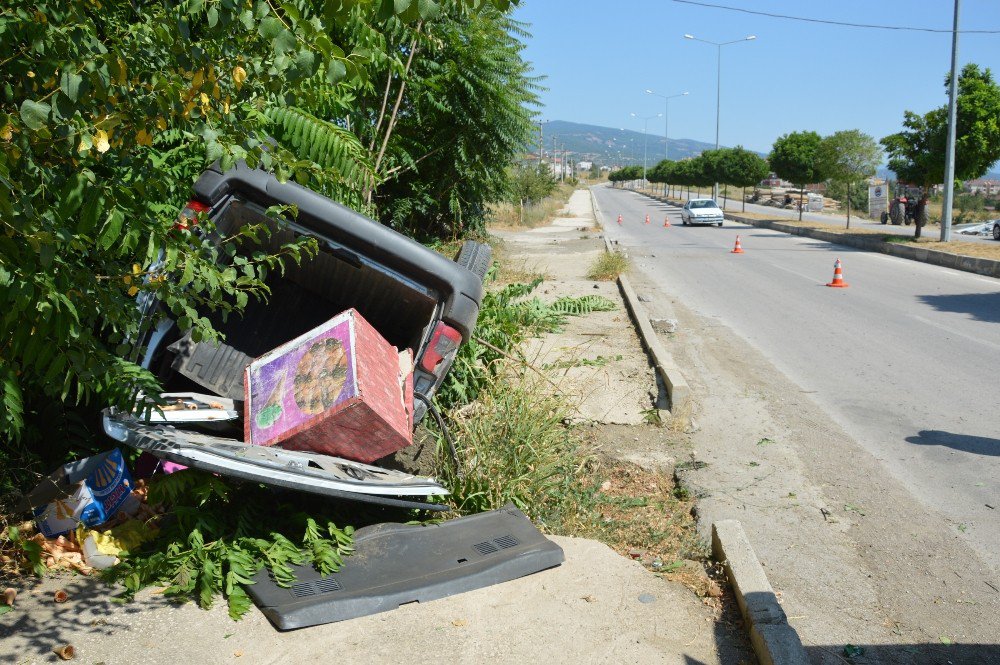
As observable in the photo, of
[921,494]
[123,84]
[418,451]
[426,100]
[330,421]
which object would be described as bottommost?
[921,494]

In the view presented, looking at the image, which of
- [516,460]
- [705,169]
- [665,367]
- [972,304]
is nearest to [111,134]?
[516,460]

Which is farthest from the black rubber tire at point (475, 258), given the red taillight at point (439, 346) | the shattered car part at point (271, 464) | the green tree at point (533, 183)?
the green tree at point (533, 183)

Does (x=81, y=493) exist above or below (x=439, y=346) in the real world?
below

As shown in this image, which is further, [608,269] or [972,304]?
[608,269]

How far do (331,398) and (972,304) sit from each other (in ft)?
41.4

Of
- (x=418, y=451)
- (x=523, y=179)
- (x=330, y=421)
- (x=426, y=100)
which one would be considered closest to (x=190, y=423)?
(x=330, y=421)

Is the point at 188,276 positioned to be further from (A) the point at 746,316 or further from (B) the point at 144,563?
(A) the point at 746,316

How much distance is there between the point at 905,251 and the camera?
76.8ft

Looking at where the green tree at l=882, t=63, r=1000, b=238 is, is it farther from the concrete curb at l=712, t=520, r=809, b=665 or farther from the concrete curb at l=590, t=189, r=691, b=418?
the concrete curb at l=712, t=520, r=809, b=665

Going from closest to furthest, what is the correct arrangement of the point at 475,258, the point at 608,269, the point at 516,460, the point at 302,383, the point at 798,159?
the point at 302,383 → the point at 516,460 → the point at 475,258 → the point at 608,269 → the point at 798,159

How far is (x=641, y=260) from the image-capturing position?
71.9ft

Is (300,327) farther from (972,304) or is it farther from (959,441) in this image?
(972,304)

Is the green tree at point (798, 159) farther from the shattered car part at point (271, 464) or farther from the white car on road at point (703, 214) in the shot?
the shattered car part at point (271, 464)

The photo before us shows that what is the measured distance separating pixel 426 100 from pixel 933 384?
7.43 meters
